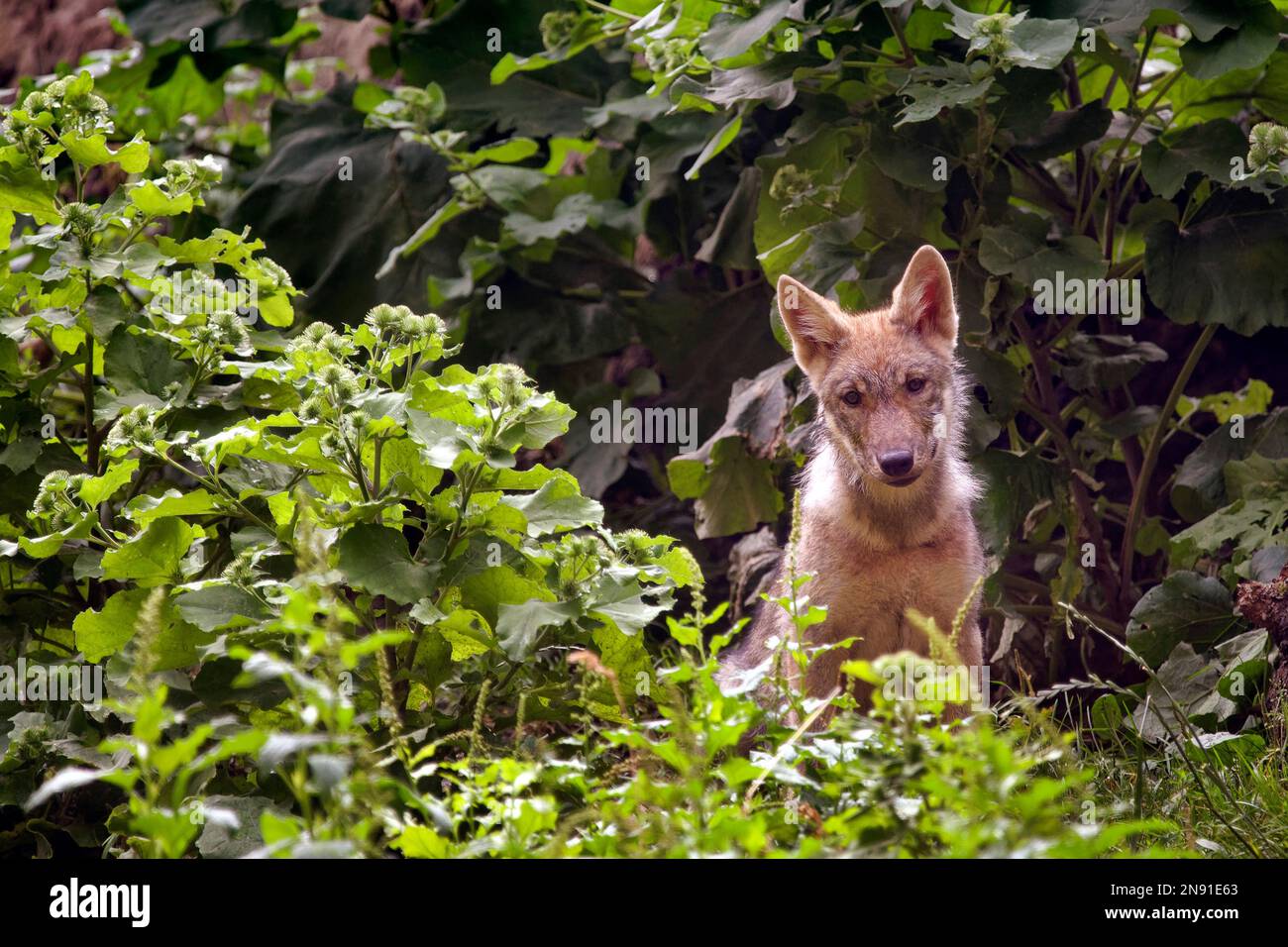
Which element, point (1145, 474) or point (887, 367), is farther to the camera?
point (1145, 474)

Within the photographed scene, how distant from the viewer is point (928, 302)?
4.36 meters

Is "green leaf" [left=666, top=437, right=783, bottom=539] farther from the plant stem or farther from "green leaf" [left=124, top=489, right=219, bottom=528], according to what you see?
"green leaf" [left=124, top=489, right=219, bottom=528]

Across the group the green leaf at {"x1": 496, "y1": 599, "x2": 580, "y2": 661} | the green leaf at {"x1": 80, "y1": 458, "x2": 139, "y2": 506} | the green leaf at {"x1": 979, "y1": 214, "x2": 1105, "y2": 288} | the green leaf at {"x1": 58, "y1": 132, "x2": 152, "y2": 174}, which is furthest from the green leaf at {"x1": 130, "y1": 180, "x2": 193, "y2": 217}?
the green leaf at {"x1": 979, "y1": 214, "x2": 1105, "y2": 288}

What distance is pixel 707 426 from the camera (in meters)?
6.37

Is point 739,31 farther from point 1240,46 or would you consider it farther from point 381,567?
point 381,567

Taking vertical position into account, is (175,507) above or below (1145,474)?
below

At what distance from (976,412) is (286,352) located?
2.56m

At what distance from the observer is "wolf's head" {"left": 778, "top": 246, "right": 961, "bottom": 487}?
13.8 ft

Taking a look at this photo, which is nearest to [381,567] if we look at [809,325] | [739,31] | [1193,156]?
[809,325]

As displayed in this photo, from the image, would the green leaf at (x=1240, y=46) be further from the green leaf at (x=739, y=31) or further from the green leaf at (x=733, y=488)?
the green leaf at (x=733, y=488)

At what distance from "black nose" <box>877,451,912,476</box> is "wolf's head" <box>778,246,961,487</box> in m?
0.02

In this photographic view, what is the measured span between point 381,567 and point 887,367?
5.80 feet

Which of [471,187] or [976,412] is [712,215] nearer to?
[471,187]

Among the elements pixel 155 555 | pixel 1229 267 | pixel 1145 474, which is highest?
pixel 1229 267
